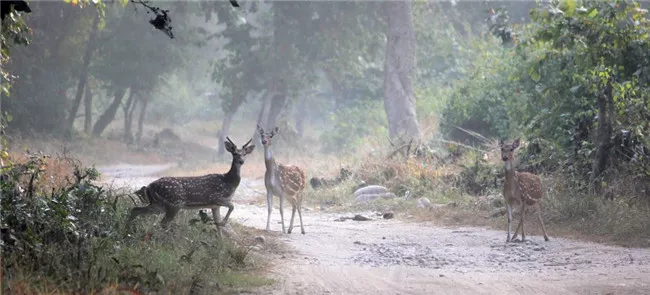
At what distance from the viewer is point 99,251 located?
9.43 m

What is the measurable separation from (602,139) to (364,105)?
3540 cm

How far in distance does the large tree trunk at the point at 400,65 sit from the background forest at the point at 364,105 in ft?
0.21

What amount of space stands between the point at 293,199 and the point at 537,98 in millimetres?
6800

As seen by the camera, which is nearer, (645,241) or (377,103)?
(645,241)

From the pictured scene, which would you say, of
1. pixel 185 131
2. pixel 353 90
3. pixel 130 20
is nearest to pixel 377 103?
pixel 353 90

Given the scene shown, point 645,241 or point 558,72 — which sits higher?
point 558,72

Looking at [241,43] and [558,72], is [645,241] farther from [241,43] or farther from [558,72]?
[241,43]

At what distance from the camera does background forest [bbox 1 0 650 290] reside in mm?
Result: 11569

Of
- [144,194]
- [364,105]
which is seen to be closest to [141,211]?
[144,194]

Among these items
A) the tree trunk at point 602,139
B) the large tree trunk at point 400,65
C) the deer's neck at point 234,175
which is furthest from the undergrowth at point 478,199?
the large tree trunk at point 400,65

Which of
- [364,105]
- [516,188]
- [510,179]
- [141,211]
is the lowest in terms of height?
[141,211]

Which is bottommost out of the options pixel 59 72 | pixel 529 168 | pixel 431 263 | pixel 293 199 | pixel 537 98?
pixel 431 263

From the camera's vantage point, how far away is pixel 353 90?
55.0 metres

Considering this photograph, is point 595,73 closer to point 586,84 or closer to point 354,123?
point 586,84
